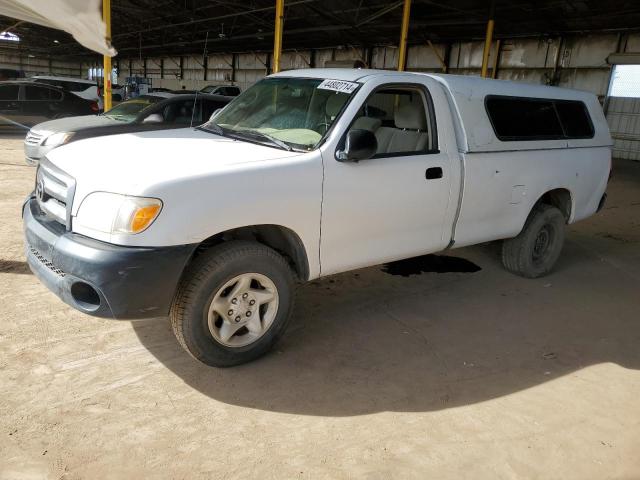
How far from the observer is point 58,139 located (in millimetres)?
8508

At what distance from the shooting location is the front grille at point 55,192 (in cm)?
307

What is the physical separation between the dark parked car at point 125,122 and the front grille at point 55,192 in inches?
215

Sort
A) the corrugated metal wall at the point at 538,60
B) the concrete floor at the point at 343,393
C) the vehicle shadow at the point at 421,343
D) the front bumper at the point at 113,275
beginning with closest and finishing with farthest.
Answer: the concrete floor at the point at 343,393
the front bumper at the point at 113,275
the vehicle shadow at the point at 421,343
the corrugated metal wall at the point at 538,60

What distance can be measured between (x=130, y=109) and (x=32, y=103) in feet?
20.3

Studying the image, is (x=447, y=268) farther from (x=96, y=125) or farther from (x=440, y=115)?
(x=96, y=125)

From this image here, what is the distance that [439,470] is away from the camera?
2.61 metres

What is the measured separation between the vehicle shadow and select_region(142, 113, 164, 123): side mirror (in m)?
5.92

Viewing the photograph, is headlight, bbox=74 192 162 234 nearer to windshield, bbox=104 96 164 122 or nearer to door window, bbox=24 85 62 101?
windshield, bbox=104 96 164 122

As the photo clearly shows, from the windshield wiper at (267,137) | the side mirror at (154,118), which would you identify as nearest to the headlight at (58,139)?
the side mirror at (154,118)

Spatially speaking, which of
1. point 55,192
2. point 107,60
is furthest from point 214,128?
point 107,60

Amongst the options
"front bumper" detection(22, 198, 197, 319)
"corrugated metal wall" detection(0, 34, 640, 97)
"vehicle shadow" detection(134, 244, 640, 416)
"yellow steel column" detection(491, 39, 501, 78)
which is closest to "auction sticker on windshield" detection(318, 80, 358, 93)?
"front bumper" detection(22, 198, 197, 319)

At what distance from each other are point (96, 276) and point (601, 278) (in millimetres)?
5283

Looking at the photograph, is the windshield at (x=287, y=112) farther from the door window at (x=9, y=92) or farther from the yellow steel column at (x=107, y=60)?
the door window at (x=9, y=92)

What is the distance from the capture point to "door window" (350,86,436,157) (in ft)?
13.8
